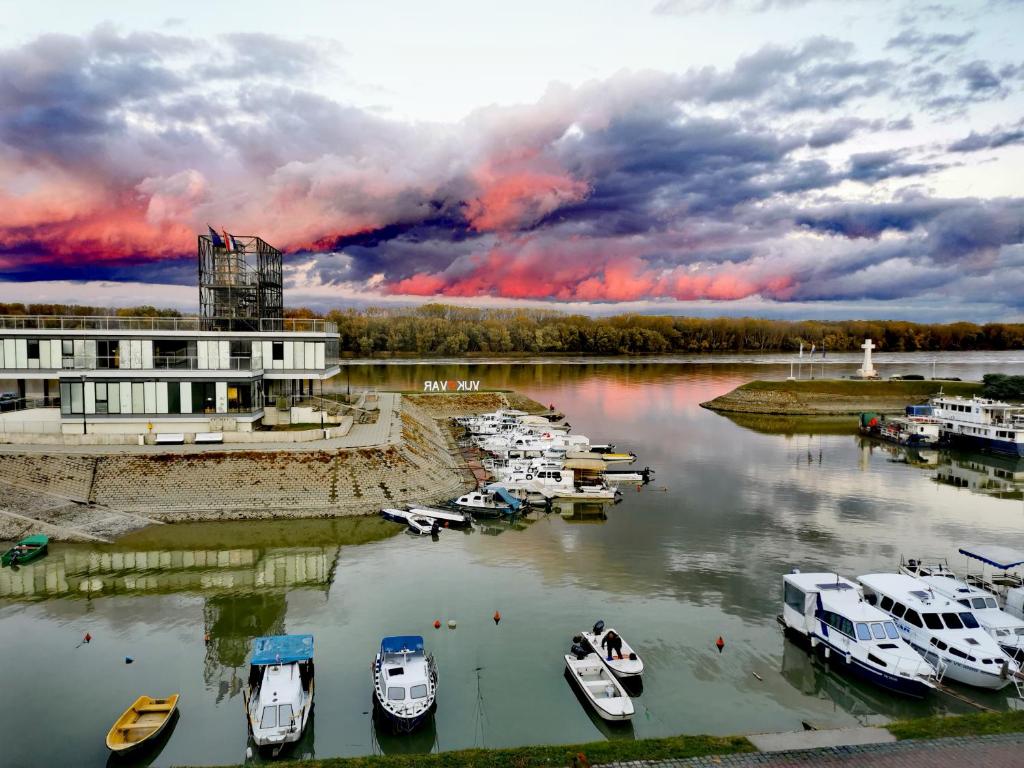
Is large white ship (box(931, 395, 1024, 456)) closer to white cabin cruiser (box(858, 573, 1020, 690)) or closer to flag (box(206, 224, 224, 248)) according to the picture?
white cabin cruiser (box(858, 573, 1020, 690))

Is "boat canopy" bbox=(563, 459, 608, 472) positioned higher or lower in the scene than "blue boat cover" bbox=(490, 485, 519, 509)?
higher

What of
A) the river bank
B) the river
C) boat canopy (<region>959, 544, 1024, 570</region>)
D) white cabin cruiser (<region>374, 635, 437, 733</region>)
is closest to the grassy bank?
the river

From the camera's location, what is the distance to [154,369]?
150 ft

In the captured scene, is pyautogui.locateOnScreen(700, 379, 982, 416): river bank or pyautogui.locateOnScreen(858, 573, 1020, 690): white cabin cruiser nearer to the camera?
pyautogui.locateOnScreen(858, 573, 1020, 690): white cabin cruiser

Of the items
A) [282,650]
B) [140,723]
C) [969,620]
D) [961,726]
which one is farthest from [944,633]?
[140,723]

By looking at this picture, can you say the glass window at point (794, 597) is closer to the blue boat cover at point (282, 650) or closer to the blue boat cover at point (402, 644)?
the blue boat cover at point (402, 644)

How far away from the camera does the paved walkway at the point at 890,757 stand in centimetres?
1561

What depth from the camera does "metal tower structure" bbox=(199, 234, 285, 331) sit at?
173 feet

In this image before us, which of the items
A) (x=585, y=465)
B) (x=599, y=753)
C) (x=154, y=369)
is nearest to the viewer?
(x=599, y=753)

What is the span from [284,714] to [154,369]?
112 ft

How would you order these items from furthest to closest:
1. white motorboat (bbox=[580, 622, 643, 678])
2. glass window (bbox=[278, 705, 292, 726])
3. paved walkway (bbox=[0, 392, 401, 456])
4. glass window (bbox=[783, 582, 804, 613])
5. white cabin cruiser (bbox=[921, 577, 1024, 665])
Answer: paved walkway (bbox=[0, 392, 401, 456]) → glass window (bbox=[783, 582, 804, 613]) → white cabin cruiser (bbox=[921, 577, 1024, 665]) → white motorboat (bbox=[580, 622, 643, 678]) → glass window (bbox=[278, 705, 292, 726])

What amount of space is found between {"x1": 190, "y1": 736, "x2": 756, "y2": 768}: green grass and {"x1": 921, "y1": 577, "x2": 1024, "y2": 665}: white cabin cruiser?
43.9ft

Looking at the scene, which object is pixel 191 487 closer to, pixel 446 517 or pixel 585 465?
pixel 446 517

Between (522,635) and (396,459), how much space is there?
22.1 meters
